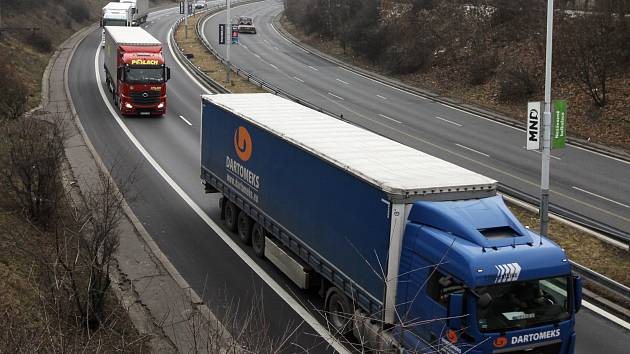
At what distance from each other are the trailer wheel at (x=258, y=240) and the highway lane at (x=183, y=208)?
0.22 m

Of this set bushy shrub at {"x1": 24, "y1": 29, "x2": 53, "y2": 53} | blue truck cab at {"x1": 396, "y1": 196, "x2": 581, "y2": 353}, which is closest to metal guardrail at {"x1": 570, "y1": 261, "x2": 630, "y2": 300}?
blue truck cab at {"x1": 396, "y1": 196, "x2": 581, "y2": 353}

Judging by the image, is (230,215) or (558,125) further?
(230,215)

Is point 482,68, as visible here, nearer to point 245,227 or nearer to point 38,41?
point 245,227

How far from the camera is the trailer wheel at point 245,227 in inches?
784

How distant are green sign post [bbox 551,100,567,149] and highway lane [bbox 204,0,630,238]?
6.48m

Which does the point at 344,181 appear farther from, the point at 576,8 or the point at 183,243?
the point at 576,8

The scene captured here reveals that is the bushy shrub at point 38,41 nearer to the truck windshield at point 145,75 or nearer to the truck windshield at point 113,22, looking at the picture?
the truck windshield at point 113,22

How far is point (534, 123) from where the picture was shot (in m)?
18.7

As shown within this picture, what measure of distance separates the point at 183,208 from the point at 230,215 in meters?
2.72

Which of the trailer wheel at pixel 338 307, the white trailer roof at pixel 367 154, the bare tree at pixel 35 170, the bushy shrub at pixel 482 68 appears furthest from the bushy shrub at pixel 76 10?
the trailer wheel at pixel 338 307

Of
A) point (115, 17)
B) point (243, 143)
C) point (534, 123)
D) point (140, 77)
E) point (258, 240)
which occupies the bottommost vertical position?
point (258, 240)

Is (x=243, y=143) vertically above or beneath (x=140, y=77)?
beneath

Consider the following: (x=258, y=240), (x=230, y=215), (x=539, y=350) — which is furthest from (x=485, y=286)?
(x=230, y=215)

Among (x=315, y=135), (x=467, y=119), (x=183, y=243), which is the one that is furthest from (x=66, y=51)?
(x=315, y=135)
